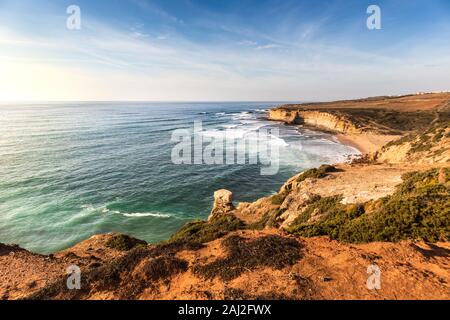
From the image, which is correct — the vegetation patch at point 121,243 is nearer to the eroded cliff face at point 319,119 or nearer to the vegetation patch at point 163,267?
the vegetation patch at point 163,267

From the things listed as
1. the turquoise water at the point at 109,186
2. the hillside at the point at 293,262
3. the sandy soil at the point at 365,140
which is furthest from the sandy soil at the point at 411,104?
the hillside at the point at 293,262

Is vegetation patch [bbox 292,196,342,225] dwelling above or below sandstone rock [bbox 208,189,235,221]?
above

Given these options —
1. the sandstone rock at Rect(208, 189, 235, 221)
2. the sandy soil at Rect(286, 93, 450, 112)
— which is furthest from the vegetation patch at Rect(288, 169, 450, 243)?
the sandy soil at Rect(286, 93, 450, 112)

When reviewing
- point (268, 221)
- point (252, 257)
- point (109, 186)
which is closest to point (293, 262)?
point (252, 257)

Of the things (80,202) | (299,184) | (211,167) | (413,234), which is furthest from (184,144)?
(413,234)

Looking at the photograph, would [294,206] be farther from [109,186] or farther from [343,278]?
[109,186]

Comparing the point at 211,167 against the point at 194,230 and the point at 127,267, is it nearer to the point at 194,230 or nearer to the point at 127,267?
the point at 194,230

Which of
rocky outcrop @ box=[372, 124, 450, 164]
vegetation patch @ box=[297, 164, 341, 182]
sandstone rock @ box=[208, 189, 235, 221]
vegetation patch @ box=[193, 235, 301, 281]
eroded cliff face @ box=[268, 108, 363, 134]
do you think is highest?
eroded cliff face @ box=[268, 108, 363, 134]

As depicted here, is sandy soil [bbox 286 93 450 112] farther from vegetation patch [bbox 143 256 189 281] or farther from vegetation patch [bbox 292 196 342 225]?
vegetation patch [bbox 143 256 189 281]
